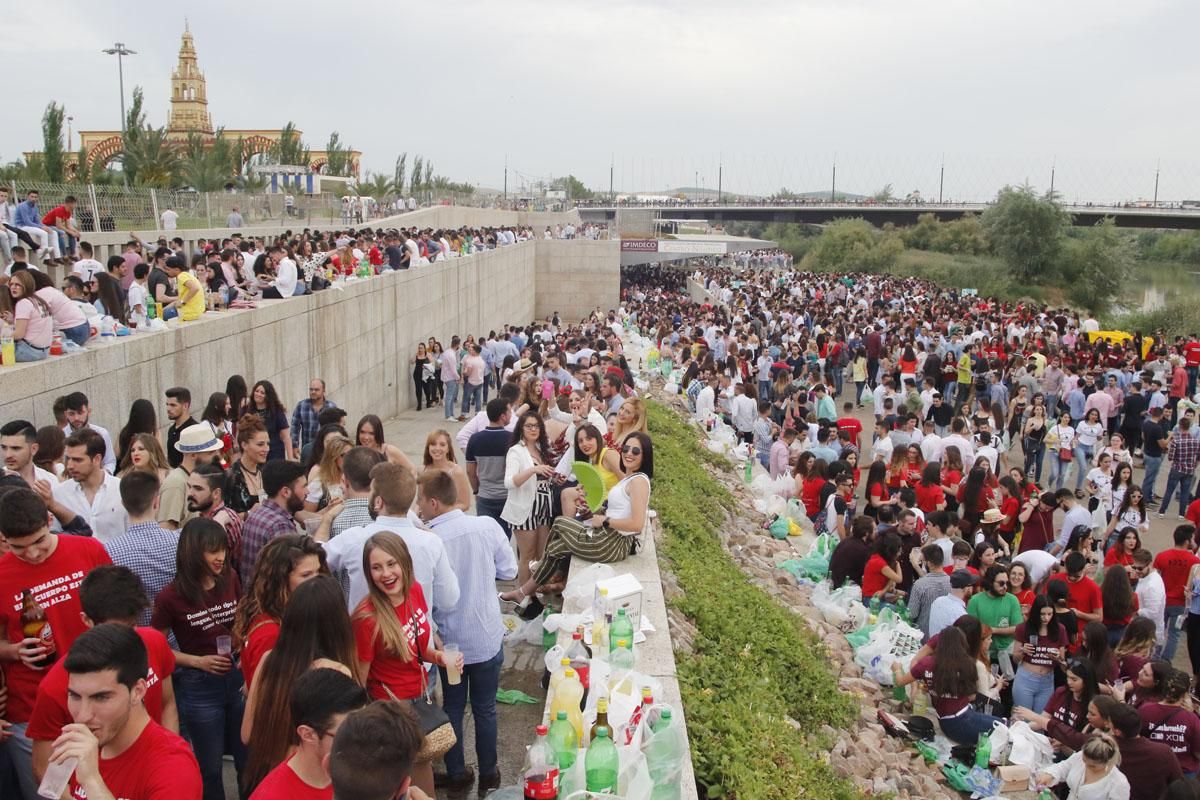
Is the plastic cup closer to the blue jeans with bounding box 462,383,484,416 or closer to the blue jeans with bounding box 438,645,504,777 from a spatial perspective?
the blue jeans with bounding box 438,645,504,777

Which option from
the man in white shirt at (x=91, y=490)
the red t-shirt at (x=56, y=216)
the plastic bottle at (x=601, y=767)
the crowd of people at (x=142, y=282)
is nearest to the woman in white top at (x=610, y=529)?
the plastic bottle at (x=601, y=767)

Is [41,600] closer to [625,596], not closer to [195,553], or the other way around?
[195,553]

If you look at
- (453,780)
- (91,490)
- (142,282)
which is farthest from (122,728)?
(142,282)

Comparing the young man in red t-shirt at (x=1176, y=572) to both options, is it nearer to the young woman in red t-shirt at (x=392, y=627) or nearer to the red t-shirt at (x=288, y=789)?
the young woman in red t-shirt at (x=392, y=627)

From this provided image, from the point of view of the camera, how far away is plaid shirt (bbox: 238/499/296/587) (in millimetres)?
4828

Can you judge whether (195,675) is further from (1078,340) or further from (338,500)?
(1078,340)

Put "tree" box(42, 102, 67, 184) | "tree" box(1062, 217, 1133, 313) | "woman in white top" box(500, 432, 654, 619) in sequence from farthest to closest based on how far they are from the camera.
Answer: "tree" box(1062, 217, 1133, 313)
"tree" box(42, 102, 67, 184)
"woman in white top" box(500, 432, 654, 619)

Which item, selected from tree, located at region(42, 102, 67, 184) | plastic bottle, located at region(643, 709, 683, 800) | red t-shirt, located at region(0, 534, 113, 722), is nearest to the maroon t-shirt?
plastic bottle, located at region(643, 709, 683, 800)

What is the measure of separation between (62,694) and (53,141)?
26.0 meters

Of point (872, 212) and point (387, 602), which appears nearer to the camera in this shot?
point (387, 602)

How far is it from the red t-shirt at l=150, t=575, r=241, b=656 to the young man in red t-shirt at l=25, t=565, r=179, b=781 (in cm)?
42

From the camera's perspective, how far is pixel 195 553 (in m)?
4.07

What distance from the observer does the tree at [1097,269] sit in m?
51.2

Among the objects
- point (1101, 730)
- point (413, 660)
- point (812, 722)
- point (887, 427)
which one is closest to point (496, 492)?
point (812, 722)
